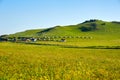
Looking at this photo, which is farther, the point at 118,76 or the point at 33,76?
the point at 118,76

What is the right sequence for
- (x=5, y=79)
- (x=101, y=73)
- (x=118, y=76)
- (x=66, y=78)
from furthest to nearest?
(x=101, y=73) < (x=118, y=76) < (x=66, y=78) < (x=5, y=79)

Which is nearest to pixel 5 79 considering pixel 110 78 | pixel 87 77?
pixel 87 77

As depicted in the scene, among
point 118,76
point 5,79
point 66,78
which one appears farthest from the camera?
point 118,76

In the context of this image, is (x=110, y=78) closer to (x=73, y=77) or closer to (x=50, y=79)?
(x=73, y=77)

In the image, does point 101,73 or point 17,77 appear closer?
point 17,77

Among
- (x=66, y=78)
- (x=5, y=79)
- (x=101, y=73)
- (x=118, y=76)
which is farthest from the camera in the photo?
(x=101, y=73)

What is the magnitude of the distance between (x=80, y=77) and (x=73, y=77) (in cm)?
45

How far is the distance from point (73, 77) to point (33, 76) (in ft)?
8.01

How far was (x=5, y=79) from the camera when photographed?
16.4 metres

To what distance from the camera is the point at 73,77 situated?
1788cm

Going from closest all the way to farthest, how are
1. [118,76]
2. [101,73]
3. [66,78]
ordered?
[66,78] → [118,76] → [101,73]

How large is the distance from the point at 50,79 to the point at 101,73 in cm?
505

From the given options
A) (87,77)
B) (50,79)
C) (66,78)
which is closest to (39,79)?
(50,79)

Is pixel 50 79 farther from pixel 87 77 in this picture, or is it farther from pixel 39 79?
pixel 87 77
